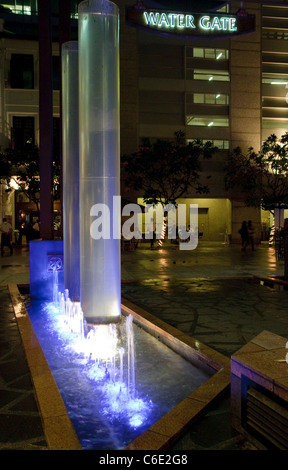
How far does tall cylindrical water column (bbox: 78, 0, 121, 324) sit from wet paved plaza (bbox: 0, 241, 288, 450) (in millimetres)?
1458

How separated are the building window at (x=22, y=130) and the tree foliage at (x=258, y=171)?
1331 centimetres

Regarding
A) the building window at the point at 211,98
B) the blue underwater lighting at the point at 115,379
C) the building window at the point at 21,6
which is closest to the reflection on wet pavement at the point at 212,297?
the blue underwater lighting at the point at 115,379

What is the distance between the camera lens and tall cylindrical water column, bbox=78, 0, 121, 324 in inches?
240

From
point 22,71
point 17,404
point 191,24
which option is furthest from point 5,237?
point 17,404

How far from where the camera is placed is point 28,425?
158 inches

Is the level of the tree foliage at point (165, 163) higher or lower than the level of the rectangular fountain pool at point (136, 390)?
higher


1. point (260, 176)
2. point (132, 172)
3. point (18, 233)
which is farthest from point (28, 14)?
point (260, 176)

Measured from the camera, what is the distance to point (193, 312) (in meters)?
8.73

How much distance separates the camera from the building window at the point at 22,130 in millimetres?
27361

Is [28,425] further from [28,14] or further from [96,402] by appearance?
[28,14]

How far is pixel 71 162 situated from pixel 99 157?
2.89 metres

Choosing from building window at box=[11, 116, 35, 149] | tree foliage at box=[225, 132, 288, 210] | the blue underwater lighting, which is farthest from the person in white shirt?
tree foliage at box=[225, 132, 288, 210]

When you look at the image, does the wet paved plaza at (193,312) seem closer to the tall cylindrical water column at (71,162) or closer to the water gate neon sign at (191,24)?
the tall cylindrical water column at (71,162)
